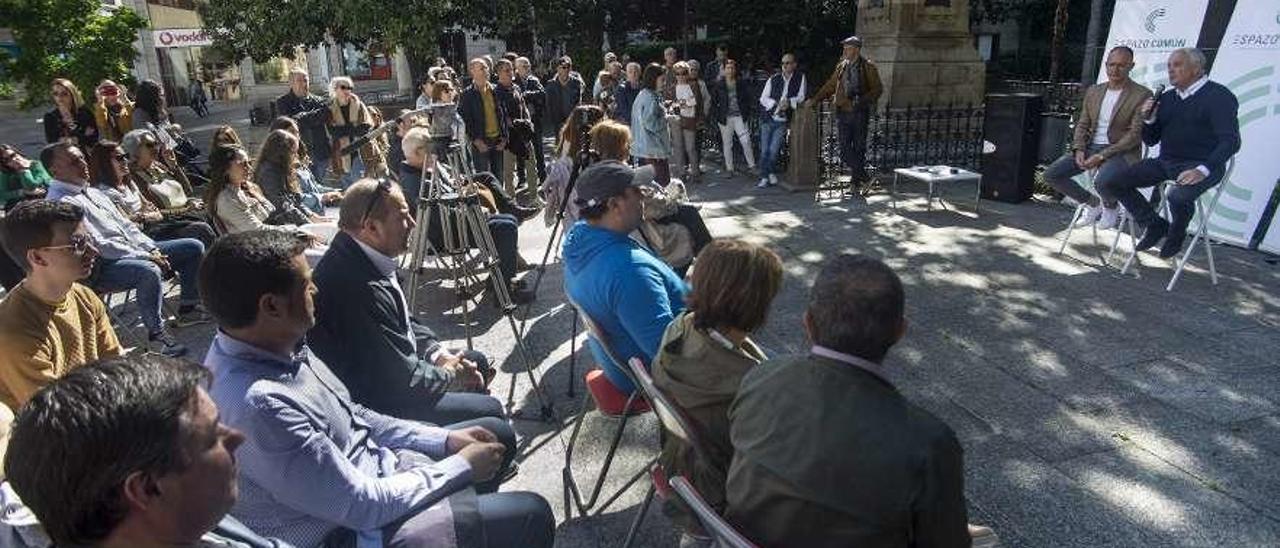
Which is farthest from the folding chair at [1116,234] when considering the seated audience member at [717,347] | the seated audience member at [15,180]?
the seated audience member at [15,180]

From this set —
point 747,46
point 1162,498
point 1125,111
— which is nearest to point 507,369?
point 1162,498

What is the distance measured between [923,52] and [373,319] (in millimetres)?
12344

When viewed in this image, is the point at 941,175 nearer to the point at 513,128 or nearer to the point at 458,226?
the point at 513,128

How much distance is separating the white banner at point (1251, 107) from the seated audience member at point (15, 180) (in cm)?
1015

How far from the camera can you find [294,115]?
9109mm

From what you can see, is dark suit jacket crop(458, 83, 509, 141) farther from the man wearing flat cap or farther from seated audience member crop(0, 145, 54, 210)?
the man wearing flat cap

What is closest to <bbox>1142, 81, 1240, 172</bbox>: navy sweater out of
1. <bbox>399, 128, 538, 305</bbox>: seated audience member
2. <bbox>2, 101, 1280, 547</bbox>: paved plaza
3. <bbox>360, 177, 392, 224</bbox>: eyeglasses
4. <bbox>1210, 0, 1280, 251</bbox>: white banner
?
<bbox>2, 101, 1280, 547</bbox>: paved plaza

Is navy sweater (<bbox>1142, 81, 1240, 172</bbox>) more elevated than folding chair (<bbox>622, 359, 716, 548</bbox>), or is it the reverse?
navy sweater (<bbox>1142, 81, 1240, 172</bbox>)

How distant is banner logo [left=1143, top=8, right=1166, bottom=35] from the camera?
300 inches

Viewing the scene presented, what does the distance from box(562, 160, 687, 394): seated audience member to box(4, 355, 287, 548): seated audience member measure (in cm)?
166

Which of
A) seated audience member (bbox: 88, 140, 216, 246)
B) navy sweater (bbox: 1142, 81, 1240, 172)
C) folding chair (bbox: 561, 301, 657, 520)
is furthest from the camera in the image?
seated audience member (bbox: 88, 140, 216, 246)

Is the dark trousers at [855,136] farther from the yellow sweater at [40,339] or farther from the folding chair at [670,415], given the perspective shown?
the yellow sweater at [40,339]

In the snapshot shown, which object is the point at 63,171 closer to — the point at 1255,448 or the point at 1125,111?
the point at 1255,448

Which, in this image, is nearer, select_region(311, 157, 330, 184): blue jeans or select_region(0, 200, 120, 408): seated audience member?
select_region(0, 200, 120, 408): seated audience member
